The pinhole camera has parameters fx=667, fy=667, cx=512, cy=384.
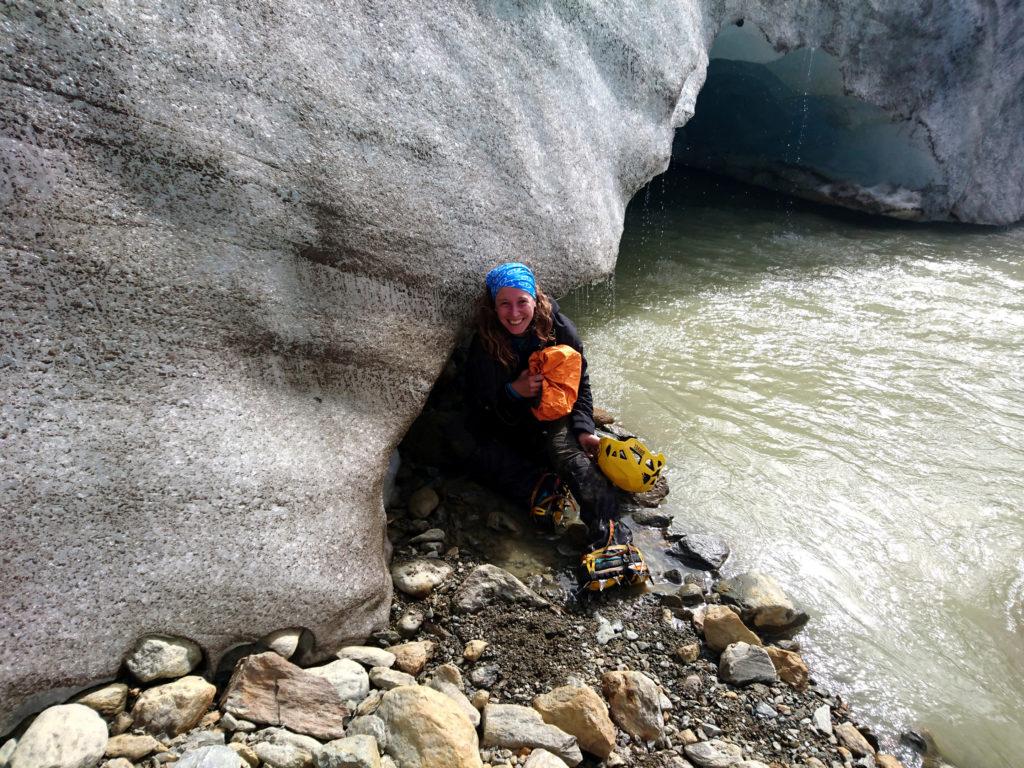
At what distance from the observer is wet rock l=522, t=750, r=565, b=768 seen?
2.31 m

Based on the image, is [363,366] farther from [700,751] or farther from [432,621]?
[700,751]

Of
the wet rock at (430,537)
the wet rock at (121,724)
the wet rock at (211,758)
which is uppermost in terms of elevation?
the wet rock at (211,758)

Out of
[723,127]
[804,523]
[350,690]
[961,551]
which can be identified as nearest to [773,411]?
[804,523]

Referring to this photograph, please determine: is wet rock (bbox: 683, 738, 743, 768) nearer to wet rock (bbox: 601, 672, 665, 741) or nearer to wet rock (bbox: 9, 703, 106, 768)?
wet rock (bbox: 601, 672, 665, 741)

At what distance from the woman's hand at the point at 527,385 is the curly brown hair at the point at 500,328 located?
0.26 ft

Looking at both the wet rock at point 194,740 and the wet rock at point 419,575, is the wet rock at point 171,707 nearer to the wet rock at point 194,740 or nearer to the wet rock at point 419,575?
the wet rock at point 194,740

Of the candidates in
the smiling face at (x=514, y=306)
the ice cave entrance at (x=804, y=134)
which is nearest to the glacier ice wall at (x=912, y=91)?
the ice cave entrance at (x=804, y=134)

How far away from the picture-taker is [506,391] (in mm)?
3865

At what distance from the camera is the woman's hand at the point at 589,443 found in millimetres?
3859

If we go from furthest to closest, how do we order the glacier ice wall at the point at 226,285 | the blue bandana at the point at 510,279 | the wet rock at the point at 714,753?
1. the blue bandana at the point at 510,279
2. the wet rock at the point at 714,753
3. the glacier ice wall at the point at 226,285

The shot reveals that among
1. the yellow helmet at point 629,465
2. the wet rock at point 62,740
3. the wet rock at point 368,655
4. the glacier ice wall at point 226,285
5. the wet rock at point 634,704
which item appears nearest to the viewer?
the wet rock at point 62,740

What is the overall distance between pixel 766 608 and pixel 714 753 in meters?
0.91

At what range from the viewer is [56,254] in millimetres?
2246

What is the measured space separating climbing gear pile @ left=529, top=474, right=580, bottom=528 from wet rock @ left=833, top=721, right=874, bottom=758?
5.30ft
